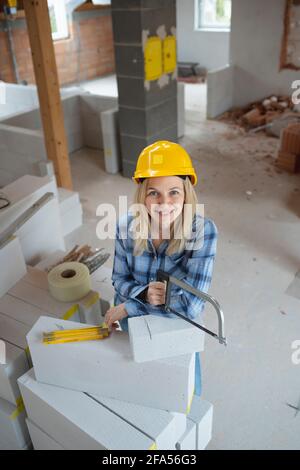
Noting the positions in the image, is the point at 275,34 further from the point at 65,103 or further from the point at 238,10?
the point at 65,103

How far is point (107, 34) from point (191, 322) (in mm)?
10759

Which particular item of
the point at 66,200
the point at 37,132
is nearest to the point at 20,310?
the point at 66,200

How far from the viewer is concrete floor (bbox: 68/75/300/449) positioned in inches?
89.8

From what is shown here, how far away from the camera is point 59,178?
436 cm

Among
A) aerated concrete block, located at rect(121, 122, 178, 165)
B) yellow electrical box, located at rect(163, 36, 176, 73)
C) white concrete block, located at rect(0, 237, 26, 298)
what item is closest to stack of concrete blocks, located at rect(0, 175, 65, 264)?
white concrete block, located at rect(0, 237, 26, 298)

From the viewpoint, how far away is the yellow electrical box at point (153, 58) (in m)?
4.43

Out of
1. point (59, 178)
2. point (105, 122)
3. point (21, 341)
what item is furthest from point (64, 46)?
point (21, 341)

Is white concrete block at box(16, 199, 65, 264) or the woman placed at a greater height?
the woman

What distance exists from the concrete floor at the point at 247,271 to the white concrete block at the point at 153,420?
70 cm

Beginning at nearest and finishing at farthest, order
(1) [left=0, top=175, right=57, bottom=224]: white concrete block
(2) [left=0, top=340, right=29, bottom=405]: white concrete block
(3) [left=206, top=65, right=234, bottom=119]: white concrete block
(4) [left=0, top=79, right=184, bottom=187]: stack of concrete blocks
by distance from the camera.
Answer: (2) [left=0, top=340, right=29, bottom=405]: white concrete block → (1) [left=0, top=175, right=57, bottom=224]: white concrete block → (4) [left=0, top=79, right=184, bottom=187]: stack of concrete blocks → (3) [left=206, top=65, right=234, bottom=119]: white concrete block

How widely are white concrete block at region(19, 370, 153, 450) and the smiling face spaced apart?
77 cm

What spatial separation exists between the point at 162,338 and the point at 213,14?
10022 millimetres

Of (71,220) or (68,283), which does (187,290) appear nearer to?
(68,283)

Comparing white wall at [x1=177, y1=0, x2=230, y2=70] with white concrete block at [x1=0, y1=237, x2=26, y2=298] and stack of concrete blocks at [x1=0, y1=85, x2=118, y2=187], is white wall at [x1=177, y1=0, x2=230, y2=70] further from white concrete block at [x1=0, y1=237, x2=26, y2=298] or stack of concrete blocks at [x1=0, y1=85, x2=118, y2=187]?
white concrete block at [x1=0, y1=237, x2=26, y2=298]
